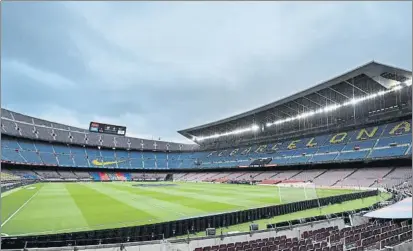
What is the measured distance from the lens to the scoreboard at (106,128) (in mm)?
93000

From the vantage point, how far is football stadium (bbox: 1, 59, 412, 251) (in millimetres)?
13766

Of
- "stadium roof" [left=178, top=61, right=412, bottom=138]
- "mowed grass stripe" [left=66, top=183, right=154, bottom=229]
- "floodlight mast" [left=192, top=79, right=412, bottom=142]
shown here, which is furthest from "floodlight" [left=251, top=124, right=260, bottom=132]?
"mowed grass stripe" [left=66, top=183, right=154, bottom=229]

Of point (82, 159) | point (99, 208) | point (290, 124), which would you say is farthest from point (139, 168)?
point (99, 208)

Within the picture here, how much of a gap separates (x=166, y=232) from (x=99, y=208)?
38.5ft

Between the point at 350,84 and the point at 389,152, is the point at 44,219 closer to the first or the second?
the point at 389,152

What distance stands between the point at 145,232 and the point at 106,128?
8687cm

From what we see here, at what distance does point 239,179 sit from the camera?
63062mm

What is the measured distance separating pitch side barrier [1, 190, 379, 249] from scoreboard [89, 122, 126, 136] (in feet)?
269

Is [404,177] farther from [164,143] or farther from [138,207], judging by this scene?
[164,143]

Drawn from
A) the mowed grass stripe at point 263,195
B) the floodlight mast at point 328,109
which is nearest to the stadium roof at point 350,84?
the floodlight mast at point 328,109

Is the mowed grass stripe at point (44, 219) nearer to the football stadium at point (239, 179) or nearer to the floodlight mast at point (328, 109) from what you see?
the football stadium at point (239, 179)

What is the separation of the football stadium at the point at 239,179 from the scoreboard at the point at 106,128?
365mm

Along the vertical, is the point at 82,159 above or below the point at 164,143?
below

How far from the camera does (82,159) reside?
249 ft
